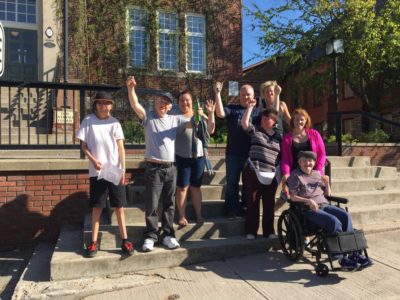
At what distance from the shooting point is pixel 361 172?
7.14m

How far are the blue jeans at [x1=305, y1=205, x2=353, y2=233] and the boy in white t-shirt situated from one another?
200 centimetres

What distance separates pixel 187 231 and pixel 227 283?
0.99 m

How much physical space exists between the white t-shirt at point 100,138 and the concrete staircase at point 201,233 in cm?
86

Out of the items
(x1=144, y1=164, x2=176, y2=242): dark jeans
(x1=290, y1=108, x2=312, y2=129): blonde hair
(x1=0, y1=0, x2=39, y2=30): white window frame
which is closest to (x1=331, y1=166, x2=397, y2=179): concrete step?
(x1=290, y1=108, x2=312, y2=129): blonde hair

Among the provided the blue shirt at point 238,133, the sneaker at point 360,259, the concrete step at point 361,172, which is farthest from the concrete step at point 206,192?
the concrete step at point 361,172

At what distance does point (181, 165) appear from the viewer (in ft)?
15.6

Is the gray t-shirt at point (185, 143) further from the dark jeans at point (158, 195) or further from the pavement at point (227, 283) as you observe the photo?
the pavement at point (227, 283)

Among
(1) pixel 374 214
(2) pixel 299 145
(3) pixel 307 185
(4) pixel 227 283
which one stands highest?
(2) pixel 299 145

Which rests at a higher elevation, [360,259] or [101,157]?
[101,157]

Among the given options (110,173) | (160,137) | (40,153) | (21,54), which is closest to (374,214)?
(160,137)

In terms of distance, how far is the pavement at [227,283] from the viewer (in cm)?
374

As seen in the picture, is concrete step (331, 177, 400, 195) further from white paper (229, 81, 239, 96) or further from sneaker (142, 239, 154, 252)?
white paper (229, 81, 239, 96)

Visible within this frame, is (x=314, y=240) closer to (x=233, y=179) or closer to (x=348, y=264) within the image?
(x=348, y=264)

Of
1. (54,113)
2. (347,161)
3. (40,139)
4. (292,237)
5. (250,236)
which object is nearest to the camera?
(292,237)
